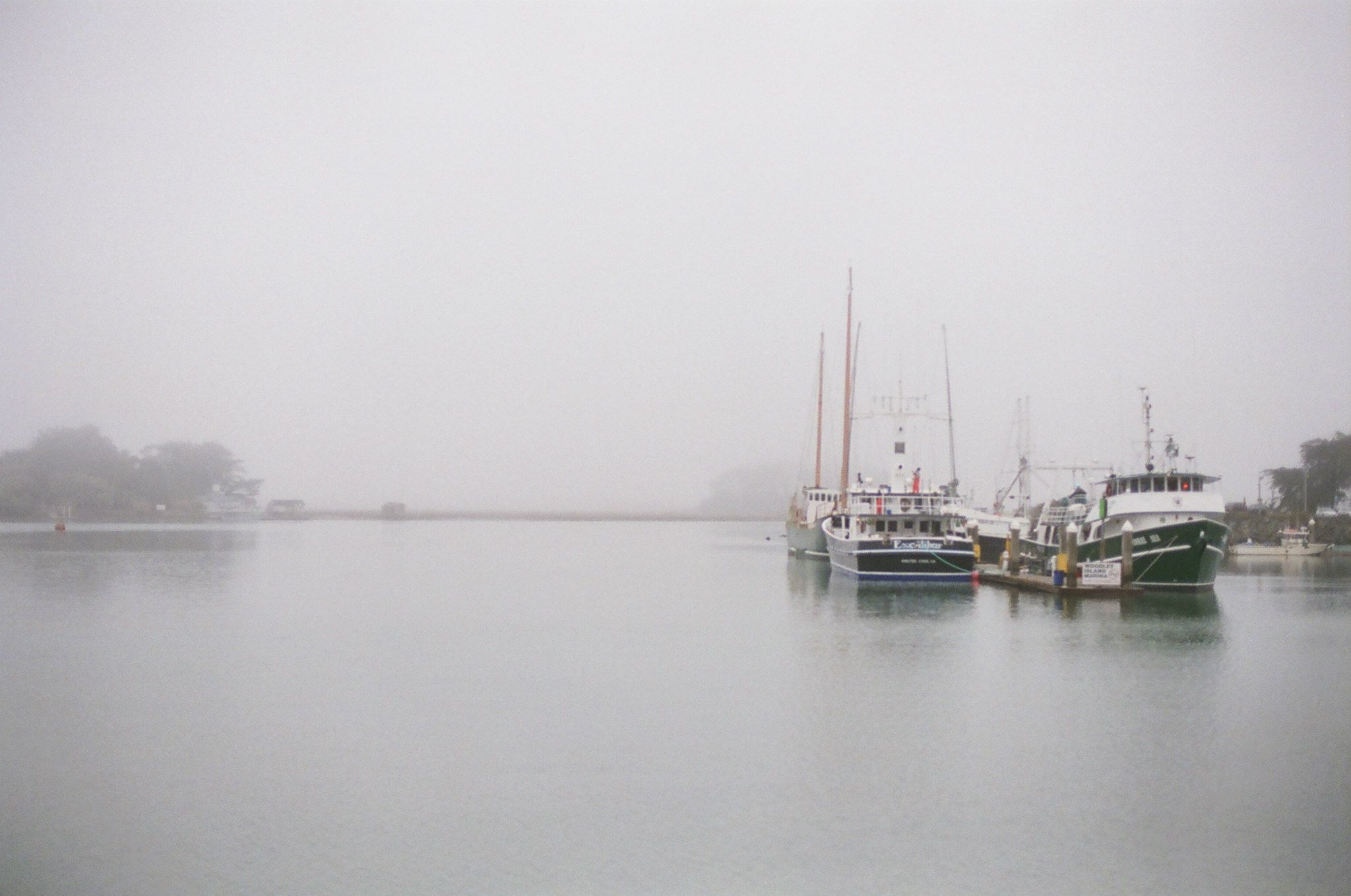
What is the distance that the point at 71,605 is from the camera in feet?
135

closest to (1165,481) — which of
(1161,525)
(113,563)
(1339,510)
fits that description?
(1161,525)

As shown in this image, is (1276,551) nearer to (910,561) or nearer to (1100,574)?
(1100,574)

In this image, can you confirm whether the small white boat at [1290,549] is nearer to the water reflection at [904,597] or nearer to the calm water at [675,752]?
the water reflection at [904,597]

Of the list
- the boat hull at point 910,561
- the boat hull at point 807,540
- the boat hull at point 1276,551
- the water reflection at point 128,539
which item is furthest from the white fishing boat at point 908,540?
the water reflection at point 128,539

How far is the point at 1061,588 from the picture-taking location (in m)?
44.4

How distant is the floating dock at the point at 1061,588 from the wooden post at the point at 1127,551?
1.20 ft

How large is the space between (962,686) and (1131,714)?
406cm

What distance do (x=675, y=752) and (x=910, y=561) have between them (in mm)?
32811

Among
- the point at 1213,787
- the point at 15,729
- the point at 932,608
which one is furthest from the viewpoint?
the point at 932,608

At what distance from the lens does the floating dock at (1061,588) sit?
44312 mm

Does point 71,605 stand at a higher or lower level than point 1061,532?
lower

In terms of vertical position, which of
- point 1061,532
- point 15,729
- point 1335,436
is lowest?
point 15,729

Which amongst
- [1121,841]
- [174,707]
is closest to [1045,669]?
[1121,841]

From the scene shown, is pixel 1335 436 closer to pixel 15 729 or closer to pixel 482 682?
pixel 482 682
